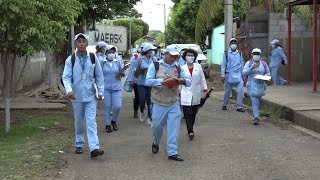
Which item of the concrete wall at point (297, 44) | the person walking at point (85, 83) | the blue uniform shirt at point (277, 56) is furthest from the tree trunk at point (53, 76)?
the person walking at point (85, 83)

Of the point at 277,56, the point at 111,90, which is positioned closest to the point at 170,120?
the point at 111,90

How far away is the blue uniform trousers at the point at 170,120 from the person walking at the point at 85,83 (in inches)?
33.9

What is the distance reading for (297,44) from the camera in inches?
713

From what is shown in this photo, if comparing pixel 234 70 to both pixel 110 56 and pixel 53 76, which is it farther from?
pixel 53 76

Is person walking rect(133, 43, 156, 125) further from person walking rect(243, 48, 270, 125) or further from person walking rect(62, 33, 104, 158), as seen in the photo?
person walking rect(62, 33, 104, 158)

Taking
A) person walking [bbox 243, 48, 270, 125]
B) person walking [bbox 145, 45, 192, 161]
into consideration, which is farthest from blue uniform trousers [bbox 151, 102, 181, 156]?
person walking [bbox 243, 48, 270, 125]

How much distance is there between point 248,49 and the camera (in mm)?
18469

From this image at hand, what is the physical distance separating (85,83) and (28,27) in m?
1.75

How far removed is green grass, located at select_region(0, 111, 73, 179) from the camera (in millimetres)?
6457

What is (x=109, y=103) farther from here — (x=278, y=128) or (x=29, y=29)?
(x=278, y=128)

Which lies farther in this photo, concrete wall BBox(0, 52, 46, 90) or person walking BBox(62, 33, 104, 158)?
concrete wall BBox(0, 52, 46, 90)

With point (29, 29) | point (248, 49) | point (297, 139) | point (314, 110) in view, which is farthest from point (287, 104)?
point (248, 49)

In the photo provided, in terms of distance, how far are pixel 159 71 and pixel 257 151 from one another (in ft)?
6.42

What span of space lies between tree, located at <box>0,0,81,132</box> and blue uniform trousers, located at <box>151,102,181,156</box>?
254 centimetres
